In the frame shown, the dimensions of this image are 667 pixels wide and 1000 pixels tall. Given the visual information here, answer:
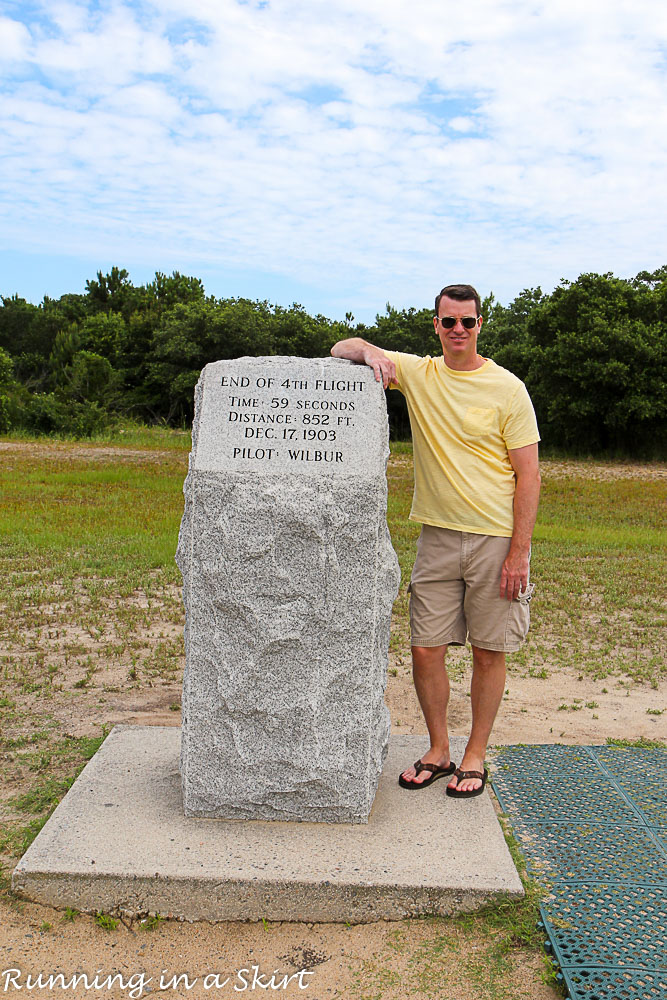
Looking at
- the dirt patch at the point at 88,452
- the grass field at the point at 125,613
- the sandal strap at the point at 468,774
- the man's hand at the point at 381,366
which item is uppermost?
the man's hand at the point at 381,366

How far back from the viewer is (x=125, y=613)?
6562mm

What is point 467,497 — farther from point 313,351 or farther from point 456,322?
point 313,351

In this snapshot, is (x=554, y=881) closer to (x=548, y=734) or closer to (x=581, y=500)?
(x=548, y=734)

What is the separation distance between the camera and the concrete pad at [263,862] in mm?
2943

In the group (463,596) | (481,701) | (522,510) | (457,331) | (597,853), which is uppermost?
(457,331)

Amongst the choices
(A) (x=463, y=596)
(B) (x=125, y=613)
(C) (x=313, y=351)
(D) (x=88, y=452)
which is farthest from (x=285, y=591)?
(C) (x=313, y=351)

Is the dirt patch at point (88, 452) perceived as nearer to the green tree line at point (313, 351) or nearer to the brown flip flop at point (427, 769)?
the green tree line at point (313, 351)

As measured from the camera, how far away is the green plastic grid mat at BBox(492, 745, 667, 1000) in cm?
270

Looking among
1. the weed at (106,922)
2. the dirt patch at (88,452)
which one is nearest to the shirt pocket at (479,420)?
the weed at (106,922)

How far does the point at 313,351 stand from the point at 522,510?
97.5 ft

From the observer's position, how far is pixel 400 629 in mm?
6539

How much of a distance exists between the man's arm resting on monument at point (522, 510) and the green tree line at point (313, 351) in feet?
73.3

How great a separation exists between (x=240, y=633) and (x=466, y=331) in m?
1.38

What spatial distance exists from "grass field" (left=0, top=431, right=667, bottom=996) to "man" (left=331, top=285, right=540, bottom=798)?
3.04ft
